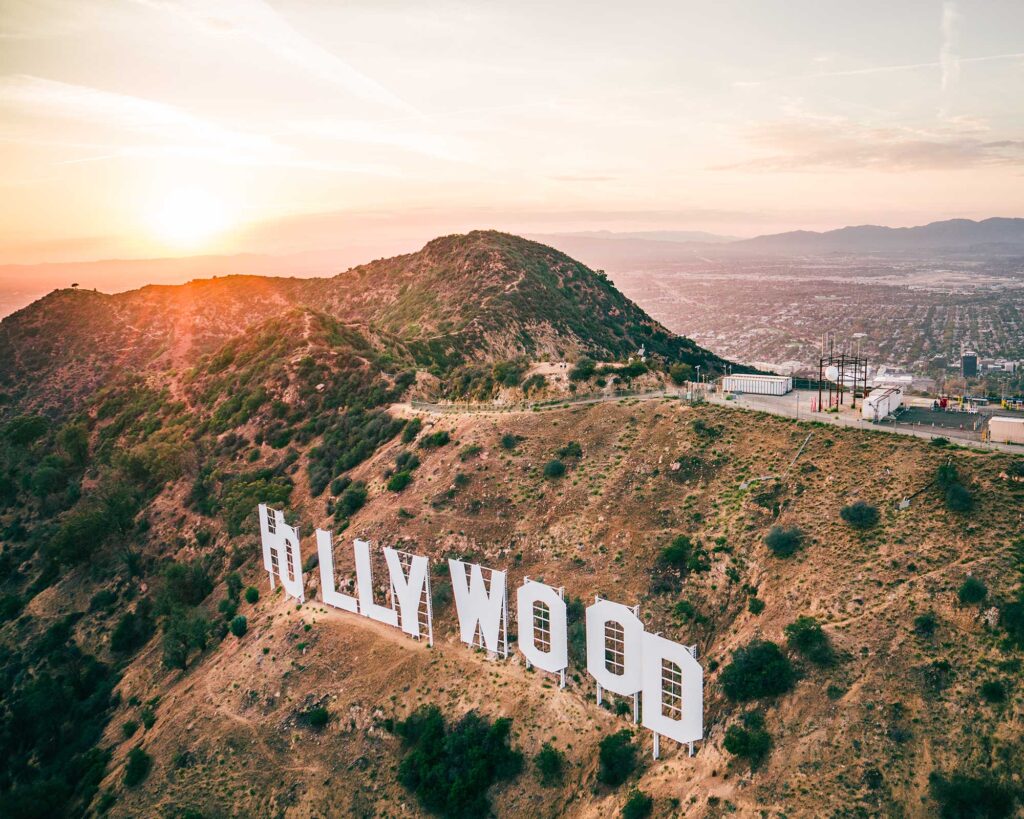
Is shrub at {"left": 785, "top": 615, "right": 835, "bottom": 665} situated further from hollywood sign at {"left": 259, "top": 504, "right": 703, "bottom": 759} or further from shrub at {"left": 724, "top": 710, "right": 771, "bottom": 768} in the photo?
hollywood sign at {"left": 259, "top": 504, "right": 703, "bottom": 759}

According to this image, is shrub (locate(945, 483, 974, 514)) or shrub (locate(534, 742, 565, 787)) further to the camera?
shrub (locate(945, 483, 974, 514))

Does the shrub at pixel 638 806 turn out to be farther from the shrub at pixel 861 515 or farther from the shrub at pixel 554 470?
the shrub at pixel 554 470

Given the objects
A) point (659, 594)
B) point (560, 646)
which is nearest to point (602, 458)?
point (659, 594)

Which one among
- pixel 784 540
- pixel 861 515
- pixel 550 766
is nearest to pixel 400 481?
pixel 550 766

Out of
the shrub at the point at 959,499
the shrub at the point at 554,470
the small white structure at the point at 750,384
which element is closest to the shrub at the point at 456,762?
the shrub at the point at 554,470

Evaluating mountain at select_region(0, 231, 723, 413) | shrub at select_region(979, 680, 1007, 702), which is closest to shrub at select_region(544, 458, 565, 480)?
shrub at select_region(979, 680, 1007, 702)

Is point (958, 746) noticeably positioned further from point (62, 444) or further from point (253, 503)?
point (62, 444)
